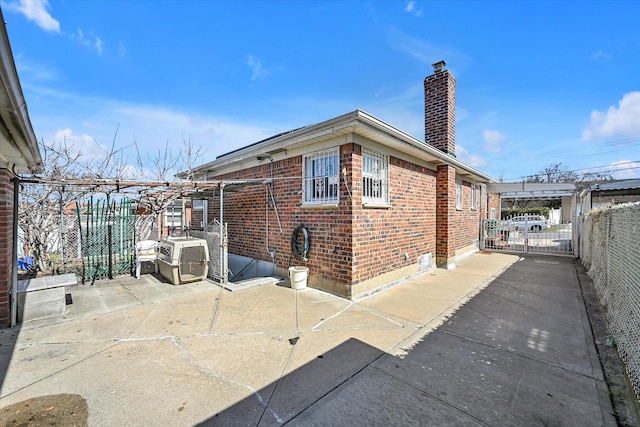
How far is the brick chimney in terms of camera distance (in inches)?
355

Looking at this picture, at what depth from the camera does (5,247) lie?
4184 mm

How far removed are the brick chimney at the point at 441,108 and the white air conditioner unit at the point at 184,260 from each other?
787 centimetres

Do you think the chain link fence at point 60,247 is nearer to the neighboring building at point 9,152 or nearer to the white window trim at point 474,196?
the neighboring building at point 9,152

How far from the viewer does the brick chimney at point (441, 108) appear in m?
9.02

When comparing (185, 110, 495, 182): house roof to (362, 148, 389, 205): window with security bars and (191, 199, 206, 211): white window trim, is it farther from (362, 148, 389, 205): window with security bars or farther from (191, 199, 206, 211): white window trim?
(191, 199, 206, 211): white window trim

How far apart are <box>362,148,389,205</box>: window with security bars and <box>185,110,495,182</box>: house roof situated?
347mm

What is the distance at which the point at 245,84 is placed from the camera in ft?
32.9

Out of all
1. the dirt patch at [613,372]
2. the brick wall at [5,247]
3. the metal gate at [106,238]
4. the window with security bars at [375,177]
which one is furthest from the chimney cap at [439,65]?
the brick wall at [5,247]

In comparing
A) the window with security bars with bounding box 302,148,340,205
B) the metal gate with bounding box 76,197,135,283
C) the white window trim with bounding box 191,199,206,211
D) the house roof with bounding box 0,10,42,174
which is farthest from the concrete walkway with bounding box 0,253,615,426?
the white window trim with bounding box 191,199,206,211

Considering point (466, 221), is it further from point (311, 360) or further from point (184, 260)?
point (184, 260)

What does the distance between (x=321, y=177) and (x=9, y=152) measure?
15.6ft

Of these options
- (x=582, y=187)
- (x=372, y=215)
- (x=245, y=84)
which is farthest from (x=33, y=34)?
(x=582, y=187)

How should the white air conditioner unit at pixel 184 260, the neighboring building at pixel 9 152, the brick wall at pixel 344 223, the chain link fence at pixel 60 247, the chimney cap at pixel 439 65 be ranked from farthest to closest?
the chimney cap at pixel 439 65
the chain link fence at pixel 60 247
the white air conditioner unit at pixel 184 260
the brick wall at pixel 344 223
the neighboring building at pixel 9 152

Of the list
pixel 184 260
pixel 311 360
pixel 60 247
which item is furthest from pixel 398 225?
pixel 60 247
